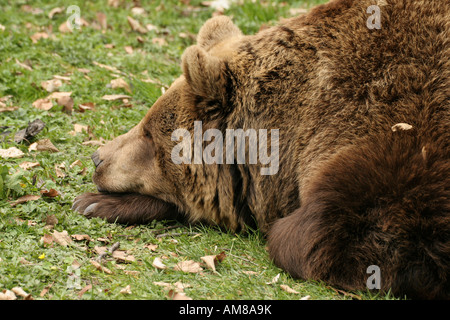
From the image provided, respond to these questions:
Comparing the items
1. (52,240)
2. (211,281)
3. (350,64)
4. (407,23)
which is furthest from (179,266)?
(407,23)

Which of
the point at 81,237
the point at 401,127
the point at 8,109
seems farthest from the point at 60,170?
the point at 401,127

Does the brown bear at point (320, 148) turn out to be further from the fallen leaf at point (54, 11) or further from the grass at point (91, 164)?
the fallen leaf at point (54, 11)

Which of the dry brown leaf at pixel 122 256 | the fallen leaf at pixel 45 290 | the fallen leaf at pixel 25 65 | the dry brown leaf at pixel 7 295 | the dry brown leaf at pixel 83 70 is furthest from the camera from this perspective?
the dry brown leaf at pixel 83 70

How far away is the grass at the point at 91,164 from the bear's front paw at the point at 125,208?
0.09m

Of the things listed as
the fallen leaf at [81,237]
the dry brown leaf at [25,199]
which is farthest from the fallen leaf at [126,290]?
the dry brown leaf at [25,199]

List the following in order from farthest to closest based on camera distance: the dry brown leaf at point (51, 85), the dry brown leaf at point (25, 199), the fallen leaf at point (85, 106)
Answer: the dry brown leaf at point (51, 85)
the fallen leaf at point (85, 106)
the dry brown leaf at point (25, 199)

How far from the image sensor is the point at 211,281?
3.94 metres

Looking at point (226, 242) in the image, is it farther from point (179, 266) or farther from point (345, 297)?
point (345, 297)

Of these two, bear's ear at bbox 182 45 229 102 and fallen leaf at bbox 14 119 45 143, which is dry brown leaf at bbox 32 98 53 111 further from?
bear's ear at bbox 182 45 229 102

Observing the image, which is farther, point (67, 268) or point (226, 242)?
point (226, 242)

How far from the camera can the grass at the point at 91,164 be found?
3.84 m

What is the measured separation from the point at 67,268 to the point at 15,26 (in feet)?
16.5

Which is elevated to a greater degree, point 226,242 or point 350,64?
point 350,64

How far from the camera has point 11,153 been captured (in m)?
5.35
